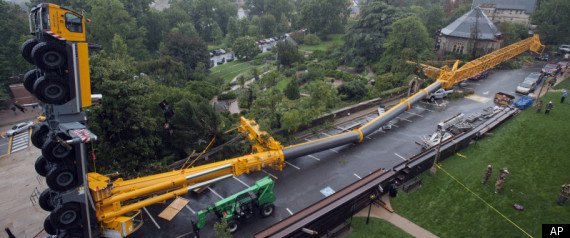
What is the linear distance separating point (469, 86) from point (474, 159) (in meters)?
21.7

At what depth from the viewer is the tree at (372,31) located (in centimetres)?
5472

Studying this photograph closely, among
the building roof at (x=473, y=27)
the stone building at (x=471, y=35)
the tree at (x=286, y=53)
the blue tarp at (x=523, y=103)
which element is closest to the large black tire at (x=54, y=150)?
the blue tarp at (x=523, y=103)

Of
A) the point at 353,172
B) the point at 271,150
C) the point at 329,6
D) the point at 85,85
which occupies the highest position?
the point at 329,6

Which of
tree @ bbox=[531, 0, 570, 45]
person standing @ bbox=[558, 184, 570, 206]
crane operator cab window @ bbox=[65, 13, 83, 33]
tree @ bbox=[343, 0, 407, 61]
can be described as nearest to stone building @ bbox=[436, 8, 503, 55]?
tree @ bbox=[343, 0, 407, 61]

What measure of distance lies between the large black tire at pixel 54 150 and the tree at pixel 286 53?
142 ft

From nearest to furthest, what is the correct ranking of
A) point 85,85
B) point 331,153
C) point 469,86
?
1. point 85,85
2. point 331,153
3. point 469,86

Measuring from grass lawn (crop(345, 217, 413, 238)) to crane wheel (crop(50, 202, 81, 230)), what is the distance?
1391 cm

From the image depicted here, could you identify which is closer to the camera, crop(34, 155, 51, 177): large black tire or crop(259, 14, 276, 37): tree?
crop(34, 155, 51, 177): large black tire

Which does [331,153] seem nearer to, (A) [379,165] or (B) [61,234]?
(A) [379,165]

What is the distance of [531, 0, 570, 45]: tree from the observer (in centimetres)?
5650

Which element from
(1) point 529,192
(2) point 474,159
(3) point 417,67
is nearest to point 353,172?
(2) point 474,159

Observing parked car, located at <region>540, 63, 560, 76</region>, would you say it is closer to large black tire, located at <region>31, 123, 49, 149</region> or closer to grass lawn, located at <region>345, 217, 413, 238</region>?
grass lawn, located at <region>345, 217, 413, 238</region>

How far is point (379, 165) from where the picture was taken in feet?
81.2

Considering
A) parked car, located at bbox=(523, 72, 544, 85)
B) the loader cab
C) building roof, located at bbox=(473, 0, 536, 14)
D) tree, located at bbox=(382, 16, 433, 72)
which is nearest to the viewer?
the loader cab
